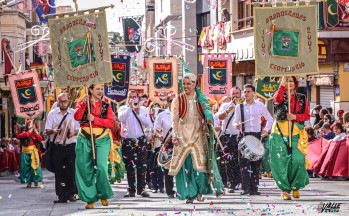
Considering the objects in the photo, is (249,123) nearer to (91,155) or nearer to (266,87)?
(91,155)

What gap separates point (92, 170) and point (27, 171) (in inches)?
344

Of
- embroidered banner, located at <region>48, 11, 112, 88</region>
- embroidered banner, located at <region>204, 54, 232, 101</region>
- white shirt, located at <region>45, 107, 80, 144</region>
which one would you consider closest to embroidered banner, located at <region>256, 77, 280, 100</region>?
embroidered banner, located at <region>204, 54, 232, 101</region>

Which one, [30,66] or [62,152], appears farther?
[30,66]

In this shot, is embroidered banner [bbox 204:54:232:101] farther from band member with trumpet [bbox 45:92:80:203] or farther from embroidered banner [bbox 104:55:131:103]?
band member with trumpet [bbox 45:92:80:203]

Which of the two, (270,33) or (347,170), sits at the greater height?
(270,33)

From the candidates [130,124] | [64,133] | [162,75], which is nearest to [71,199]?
[64,133]

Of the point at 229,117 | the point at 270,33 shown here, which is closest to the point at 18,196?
the point at 229,117

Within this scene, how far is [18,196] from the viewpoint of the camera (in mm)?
20047

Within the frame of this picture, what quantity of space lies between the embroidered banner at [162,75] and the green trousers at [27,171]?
834 cm

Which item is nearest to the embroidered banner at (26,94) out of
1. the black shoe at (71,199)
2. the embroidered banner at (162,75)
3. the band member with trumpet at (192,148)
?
the embroidered banner at (162,75)

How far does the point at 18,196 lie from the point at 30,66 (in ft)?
132

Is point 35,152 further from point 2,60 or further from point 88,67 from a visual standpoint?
point 2,60

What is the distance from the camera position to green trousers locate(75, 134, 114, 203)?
15859 mm

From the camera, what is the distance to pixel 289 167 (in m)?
16.9
